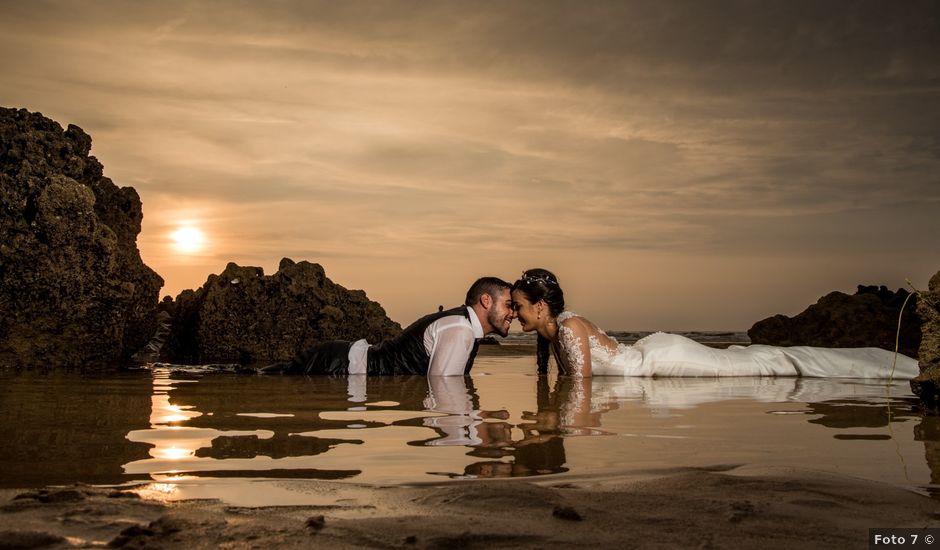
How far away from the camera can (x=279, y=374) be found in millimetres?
10383

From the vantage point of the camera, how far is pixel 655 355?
1069 centimetres

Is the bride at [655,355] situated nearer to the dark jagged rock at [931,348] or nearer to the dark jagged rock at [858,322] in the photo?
the dark jagged rock at [931,348]

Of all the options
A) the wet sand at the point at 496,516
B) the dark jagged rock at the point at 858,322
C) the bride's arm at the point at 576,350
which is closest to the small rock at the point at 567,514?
the wet sand at the point at 496,516

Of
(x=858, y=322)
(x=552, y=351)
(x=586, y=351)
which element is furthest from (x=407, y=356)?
(x=858, y=322)

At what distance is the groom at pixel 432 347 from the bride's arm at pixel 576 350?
30.9 inches

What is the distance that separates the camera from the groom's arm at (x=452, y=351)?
9.37 m

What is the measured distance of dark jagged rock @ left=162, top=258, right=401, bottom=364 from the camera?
1390cm

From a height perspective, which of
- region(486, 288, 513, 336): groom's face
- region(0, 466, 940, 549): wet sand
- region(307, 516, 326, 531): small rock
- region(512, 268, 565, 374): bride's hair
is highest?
region(512, 268, 565, 374): bride's hair

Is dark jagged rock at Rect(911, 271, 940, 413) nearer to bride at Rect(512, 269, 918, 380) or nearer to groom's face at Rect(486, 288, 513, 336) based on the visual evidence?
bride at Rect(512, 269, 918, 380)

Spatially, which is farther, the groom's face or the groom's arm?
the groom's face

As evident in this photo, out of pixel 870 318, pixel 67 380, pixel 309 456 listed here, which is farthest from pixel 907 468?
pixel 870 318

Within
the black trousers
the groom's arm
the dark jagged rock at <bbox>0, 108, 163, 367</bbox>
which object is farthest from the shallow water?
the dark jagged rock at <bbox>0, 108, 163, 367</bbox>

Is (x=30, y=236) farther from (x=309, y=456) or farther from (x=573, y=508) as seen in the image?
(x=573, y=508)

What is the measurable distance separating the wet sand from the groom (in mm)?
6540
